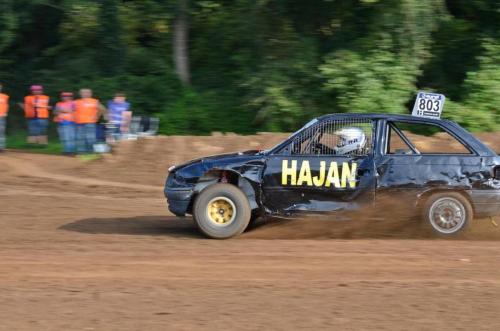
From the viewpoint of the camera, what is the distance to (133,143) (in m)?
18.3

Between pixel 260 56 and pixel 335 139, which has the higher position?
pixel 260 56

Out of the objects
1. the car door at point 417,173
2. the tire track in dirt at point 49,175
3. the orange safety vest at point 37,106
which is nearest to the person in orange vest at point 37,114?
the orange safety vest at point 37,106

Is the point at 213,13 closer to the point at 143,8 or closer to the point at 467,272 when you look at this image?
the point at 143,8

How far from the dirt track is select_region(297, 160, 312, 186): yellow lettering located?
599 millimetres

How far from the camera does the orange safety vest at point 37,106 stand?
70.4ft

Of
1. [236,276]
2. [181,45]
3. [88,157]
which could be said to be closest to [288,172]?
[236,276]

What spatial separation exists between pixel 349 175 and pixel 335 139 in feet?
1.72

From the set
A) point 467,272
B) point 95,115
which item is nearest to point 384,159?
point 467,272

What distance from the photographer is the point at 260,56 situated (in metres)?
21.4

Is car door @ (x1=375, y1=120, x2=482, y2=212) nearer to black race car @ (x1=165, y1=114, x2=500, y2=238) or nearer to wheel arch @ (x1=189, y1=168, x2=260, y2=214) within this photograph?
black race car @ (x1=165, y1=114, x2=500, y2=238)

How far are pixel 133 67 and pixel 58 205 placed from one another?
12703mm

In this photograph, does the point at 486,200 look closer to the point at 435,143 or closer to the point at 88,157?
the point at 435,143

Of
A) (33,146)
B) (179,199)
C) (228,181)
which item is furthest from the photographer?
(33,146)

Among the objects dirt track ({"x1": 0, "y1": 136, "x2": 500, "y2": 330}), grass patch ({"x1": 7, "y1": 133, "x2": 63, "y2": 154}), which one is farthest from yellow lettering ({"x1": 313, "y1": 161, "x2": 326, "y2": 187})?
grass patch ({"x1": 7, "y1": 133, "x2": 63, "y2": 154})
